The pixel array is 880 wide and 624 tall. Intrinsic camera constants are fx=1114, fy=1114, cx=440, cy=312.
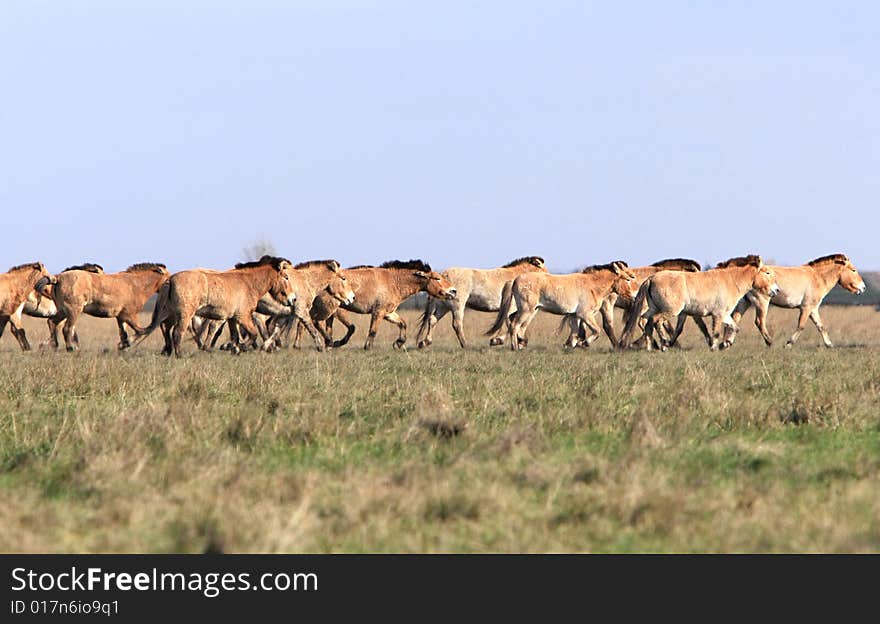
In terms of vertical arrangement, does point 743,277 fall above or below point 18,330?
above

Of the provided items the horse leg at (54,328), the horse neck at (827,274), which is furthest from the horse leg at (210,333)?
the horse neck at (827,274)

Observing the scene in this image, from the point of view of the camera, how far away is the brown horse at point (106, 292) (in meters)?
24.4

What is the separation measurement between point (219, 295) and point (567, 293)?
302 inches

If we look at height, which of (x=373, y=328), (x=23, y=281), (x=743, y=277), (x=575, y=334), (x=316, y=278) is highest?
(x=23, y=281)

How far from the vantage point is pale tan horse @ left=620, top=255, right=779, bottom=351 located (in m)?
23.6

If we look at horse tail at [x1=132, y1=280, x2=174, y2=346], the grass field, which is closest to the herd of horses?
horse tail at [x1=132, y1=280, x2=174, y2=346]

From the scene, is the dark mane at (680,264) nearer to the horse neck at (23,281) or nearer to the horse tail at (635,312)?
the horse tail at (635,312)

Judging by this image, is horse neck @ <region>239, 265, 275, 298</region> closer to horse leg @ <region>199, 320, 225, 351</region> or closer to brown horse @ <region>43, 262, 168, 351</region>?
horse leg @ <region>199, 320, 225, 351</region>

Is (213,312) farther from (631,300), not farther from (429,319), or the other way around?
(631,300)

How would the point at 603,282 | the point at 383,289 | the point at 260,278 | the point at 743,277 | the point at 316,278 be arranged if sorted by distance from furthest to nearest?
the point at 383,289, the point at 316,278, the point at 603,282, the point at 743,277, the point at 260,278

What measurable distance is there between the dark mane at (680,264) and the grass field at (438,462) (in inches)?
492

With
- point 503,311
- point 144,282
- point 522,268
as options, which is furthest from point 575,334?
point 144,282

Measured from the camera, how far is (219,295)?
22375mm

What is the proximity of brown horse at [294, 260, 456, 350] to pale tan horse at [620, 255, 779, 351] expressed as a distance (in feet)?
16.3
